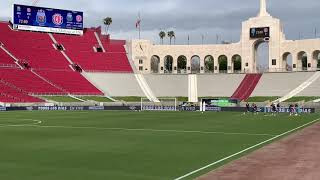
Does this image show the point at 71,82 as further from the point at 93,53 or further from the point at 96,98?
the point at 93,53

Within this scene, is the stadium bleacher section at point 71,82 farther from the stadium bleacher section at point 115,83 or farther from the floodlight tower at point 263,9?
the floodlight tower at point 263,9

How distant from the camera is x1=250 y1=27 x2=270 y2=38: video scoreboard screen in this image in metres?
116

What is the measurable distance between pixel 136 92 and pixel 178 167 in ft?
313

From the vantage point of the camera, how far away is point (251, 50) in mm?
118500

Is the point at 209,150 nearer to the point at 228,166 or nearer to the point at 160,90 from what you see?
the point at 228,166

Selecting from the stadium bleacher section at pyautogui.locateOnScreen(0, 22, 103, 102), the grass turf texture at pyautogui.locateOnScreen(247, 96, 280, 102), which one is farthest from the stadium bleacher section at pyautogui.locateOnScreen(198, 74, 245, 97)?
the stadium bleacher section at pyautogui.locateOnScreen(0, 22, 103, 102)

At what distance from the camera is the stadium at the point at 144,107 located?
64.3ft

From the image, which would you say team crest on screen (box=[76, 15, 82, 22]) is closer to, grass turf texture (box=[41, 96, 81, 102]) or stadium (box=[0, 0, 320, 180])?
stadium (box=[0, 0, 320, 180])

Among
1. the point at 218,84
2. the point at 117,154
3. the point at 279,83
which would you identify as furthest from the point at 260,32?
the point at 117,154

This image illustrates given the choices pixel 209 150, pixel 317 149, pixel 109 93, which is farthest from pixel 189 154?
pixel 109 93

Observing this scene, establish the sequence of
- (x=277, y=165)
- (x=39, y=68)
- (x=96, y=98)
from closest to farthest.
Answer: (x=277, y=165), (x=96, y=98), (x=39, y=68)

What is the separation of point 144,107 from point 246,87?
3325cm

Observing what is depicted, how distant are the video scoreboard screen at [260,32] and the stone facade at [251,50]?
77 centimetres

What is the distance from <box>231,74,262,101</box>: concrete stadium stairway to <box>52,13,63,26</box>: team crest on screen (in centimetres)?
4740
